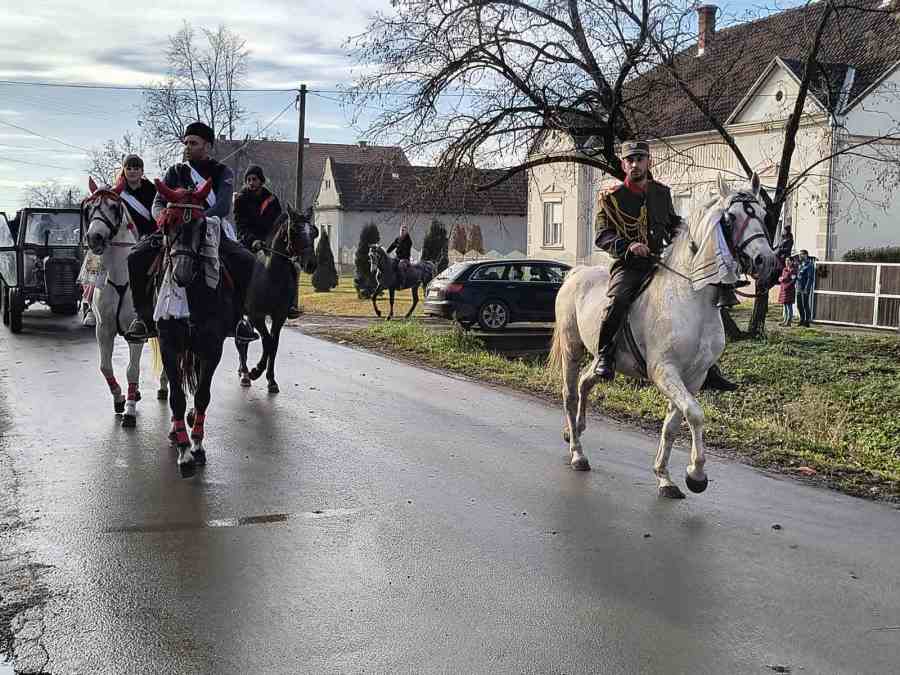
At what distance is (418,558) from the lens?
5.73m

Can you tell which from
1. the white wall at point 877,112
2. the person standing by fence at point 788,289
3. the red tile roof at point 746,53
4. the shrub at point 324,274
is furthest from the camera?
the shrub at point 324,274

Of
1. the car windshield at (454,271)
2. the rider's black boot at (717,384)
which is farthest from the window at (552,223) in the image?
the rider's black boot at (717,384)

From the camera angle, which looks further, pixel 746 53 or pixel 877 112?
pixel 877 112

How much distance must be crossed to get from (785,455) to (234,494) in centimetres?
517

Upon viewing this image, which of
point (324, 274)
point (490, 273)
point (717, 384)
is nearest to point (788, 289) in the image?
point (490, 273)

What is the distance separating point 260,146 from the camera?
9325 centimetres

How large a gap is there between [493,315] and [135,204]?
13320mm

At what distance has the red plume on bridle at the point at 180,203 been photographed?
7680 millimetres

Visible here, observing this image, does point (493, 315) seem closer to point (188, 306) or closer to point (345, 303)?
point (345, 303)

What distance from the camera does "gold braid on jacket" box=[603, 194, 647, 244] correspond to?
766 cm

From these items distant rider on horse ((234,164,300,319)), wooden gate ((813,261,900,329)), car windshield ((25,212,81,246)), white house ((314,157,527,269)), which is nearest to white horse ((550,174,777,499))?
distant rider on horse ((234,164,300,319))

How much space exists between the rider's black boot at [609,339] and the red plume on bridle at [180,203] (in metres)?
3.47

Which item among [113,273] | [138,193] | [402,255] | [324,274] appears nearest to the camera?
[113,273]

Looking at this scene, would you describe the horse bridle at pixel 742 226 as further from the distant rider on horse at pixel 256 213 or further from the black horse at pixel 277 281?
the distant rider on horse at pixel 256 213
